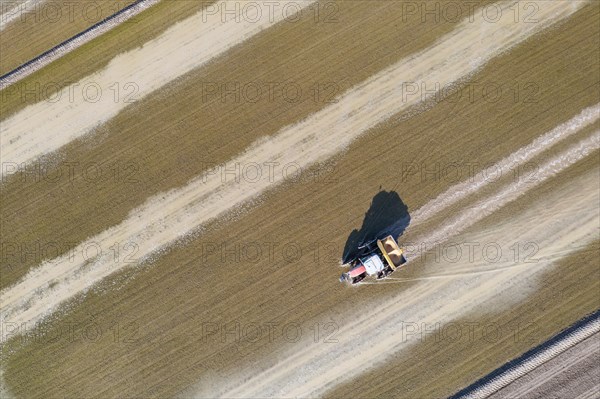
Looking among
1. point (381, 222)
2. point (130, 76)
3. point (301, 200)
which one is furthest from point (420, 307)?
point (130, 76)

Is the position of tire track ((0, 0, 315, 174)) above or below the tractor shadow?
above

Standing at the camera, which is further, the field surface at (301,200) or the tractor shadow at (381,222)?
the tractor shadow at (381,222)

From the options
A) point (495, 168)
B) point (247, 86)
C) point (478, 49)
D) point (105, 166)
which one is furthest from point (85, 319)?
point (478, 49)

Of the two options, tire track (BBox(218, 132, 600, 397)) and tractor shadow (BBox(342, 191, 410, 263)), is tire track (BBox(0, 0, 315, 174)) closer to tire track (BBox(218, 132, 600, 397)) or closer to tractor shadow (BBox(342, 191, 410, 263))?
tractor shadow (BBox(342, 191, 410, 263))

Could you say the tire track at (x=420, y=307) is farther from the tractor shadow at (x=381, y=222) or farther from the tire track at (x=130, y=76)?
the tire track at (x=130, y=76)

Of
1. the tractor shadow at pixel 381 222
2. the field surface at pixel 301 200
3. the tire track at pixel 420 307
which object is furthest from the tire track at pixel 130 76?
the tire track at pixel 420 307

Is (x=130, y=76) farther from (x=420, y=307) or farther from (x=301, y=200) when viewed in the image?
(x=420, y=307)

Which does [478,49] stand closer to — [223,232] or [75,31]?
[223,232]

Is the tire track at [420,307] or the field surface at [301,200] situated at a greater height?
the field surface at [301,200]

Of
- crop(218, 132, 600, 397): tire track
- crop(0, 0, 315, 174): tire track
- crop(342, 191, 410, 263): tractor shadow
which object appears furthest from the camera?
crop(0, 0, 315, 174): tire track

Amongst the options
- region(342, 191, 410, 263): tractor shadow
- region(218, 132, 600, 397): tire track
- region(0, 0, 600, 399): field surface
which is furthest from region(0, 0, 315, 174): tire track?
region(218, 132, 600, 397): tire track
